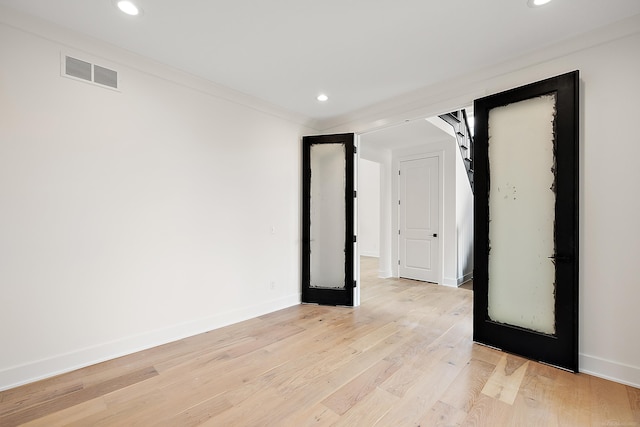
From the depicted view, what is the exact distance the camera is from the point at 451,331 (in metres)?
3.30

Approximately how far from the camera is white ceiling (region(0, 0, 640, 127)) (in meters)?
2.11

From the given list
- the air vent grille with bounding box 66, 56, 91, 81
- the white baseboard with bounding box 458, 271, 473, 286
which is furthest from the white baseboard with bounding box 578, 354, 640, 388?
the air vent grille with bounding box 66, 56, 91, 81

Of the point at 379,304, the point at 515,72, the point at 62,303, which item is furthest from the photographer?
the point at 379,304

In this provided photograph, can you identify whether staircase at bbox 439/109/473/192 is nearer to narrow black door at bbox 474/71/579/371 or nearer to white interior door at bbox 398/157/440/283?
white interior door at bbox 398/157/440/283

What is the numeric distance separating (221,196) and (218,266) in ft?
2.84

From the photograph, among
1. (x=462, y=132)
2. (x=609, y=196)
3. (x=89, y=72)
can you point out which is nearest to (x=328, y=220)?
(x=609, y=196)

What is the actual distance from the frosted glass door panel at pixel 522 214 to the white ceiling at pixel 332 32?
2.14 feet

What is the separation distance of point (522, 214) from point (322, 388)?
8.00 ft

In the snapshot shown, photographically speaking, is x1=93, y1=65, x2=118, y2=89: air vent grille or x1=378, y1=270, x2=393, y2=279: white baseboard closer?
x1=93, y1=65, x2=118, y2=89: air vent grille

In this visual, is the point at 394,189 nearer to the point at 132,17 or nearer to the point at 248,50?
the point at 248,50

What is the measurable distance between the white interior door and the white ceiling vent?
208 inches

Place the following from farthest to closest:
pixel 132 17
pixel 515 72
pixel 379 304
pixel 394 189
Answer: pixel 394 189, pixel 379 304, pixel 515 72, pixel 132 17

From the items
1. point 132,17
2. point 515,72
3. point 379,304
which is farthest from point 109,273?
point 515,72

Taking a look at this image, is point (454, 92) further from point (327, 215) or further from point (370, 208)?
point (370, 208)
